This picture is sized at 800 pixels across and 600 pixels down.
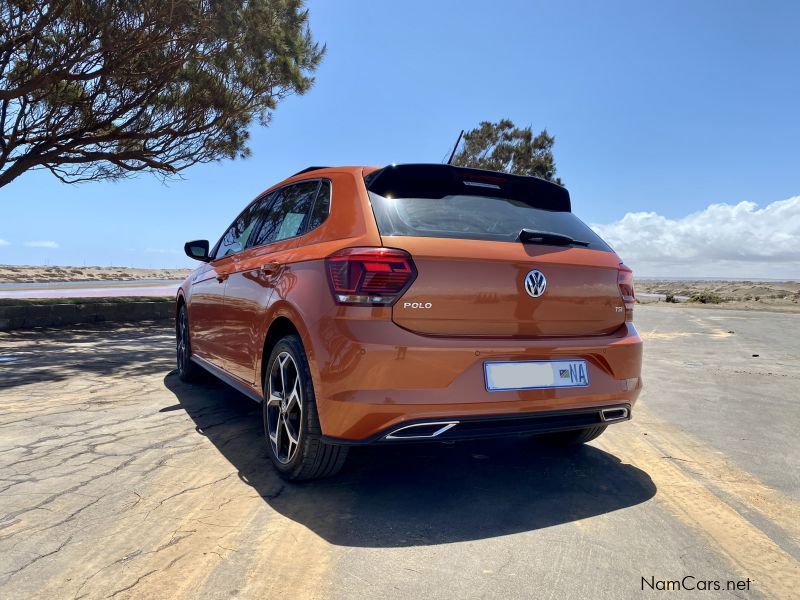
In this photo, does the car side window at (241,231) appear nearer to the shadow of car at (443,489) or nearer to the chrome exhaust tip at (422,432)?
the shadow of car at (443,489)

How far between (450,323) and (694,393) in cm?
408

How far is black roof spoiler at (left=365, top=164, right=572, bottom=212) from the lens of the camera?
3043mm

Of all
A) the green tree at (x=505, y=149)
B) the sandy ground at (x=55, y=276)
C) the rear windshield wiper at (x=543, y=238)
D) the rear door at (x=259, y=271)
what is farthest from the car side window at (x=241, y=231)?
the sandy ground at (x=55, y=276)

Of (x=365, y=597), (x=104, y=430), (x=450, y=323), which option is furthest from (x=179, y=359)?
(x=365, y=597)

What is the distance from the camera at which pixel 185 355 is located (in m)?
5.93

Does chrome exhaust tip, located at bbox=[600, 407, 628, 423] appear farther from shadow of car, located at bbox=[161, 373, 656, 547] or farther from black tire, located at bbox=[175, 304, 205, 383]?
black tire, located at bbox=[175, 304, 205, 383]

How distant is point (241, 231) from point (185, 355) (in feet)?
5.77

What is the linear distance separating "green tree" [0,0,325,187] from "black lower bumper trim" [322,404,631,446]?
10.0m

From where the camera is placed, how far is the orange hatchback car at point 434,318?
2.63m

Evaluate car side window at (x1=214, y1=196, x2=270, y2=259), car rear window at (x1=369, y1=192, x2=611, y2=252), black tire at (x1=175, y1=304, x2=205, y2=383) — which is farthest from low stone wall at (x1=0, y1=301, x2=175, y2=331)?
car rear window at (x1=369, y1=192, x2=611, y2=252)

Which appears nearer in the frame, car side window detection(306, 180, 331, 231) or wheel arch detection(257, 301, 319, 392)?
wheel arch detection(257, 301, 319, 392)

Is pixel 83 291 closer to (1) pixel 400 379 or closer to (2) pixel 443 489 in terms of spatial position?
(2) pixel 443 489

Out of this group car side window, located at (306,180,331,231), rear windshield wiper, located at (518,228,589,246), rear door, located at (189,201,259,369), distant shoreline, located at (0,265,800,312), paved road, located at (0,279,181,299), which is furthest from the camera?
distant shoreline, located at (0,265,800,312)

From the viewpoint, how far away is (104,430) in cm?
410
